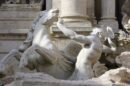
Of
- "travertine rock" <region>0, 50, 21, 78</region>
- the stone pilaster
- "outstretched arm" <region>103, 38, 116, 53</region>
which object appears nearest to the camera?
"travertine rock" <region>0, 50, 21, 78</region>

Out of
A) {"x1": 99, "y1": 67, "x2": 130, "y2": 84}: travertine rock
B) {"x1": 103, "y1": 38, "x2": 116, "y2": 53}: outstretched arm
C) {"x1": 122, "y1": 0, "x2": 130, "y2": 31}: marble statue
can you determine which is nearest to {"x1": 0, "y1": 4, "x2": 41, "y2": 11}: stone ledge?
{"x1": 122, "y1": 0, "x2": 130, "y2": 31}: marble statue

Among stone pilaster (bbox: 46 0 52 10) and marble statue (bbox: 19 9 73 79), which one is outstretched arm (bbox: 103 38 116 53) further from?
stone pilaster (bbox: 46 0 52 10)

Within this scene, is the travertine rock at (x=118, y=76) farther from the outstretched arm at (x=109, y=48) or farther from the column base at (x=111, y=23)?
the column base at (x=111, y=23)

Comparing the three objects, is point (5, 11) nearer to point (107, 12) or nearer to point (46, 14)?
point (107, 12)

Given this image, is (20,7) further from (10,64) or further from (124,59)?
(10,64)

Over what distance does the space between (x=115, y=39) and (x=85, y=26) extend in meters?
1.06

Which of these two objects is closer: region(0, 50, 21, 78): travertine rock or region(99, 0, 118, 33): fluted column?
region(0, 50, 21, 78): travertine rock

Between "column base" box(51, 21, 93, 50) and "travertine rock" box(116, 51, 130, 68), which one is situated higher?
"column base" box(51, 21, 93, 50)

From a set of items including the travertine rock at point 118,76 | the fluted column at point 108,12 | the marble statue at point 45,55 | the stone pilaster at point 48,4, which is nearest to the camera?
the travertine rock at point 118,76

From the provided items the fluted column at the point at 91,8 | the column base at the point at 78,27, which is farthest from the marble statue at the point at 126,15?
the column base at the point at 78,27

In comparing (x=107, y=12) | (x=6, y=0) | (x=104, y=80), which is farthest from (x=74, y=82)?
(x=6, y=0)

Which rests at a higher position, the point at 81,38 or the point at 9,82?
the point at 81,38

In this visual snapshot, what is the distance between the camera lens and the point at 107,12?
1964 cm

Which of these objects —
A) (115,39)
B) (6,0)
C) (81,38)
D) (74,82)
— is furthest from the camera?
(6,0)
